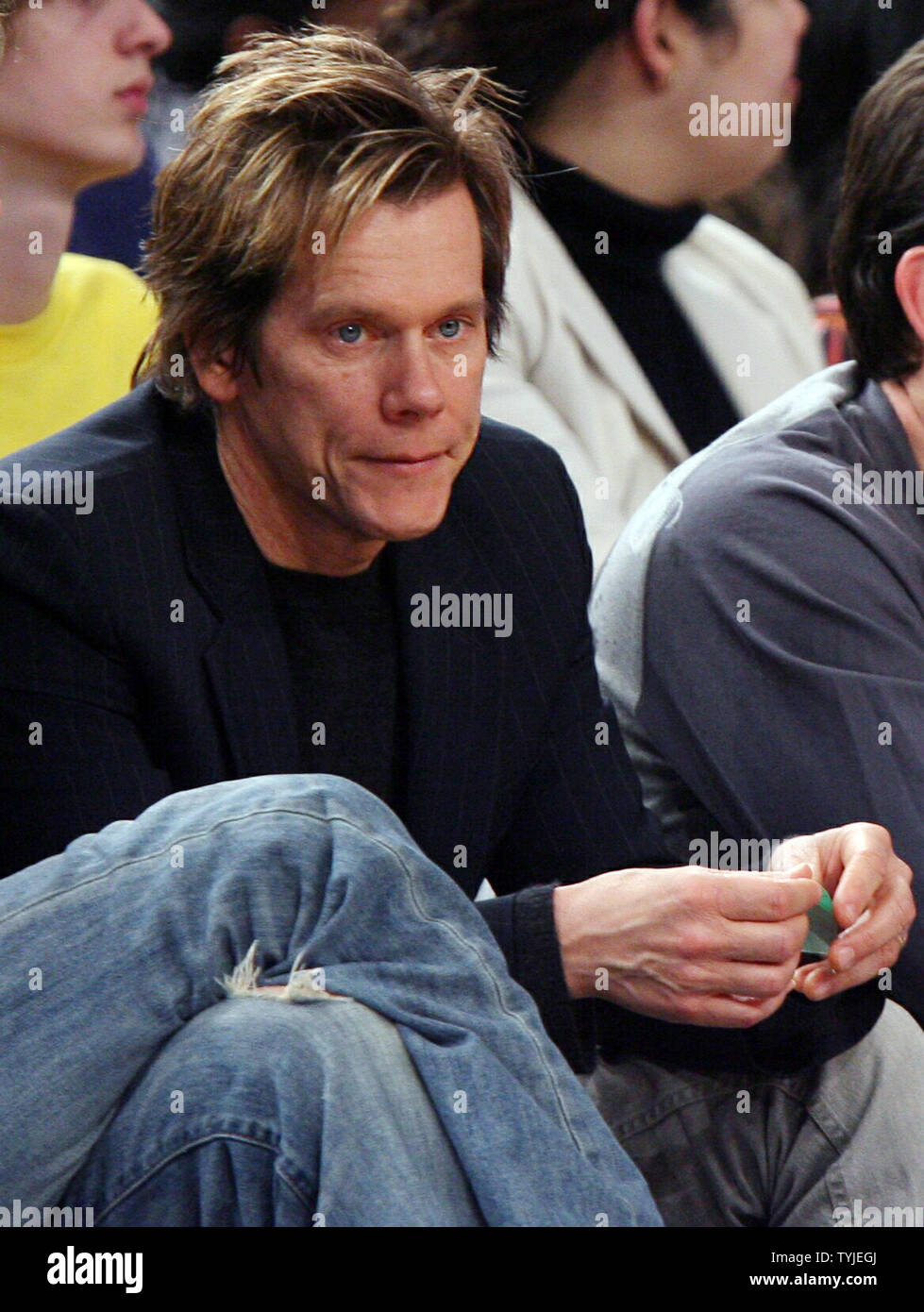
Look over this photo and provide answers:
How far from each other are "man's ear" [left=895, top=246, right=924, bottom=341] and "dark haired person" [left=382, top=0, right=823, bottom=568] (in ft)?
1.59

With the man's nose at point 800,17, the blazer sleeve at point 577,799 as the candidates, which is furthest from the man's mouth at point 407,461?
the man's nose at point 800,17

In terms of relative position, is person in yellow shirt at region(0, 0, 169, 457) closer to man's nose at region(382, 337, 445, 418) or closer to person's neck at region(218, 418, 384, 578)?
person's neck at region(218, 418, 384, 578)

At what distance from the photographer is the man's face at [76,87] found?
205 cm

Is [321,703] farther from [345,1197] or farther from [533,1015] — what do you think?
[345,1197]

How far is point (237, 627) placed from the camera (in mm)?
1505

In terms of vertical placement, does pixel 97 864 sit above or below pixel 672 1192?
above

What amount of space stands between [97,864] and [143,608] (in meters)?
0.36

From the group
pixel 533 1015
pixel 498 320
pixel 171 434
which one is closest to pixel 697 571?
pixel 498 320

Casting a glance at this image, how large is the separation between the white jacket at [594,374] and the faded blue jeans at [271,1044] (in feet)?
3.52

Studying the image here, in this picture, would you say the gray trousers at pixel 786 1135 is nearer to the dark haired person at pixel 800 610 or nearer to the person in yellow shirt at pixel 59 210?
the dark haired person at pixel 800 610

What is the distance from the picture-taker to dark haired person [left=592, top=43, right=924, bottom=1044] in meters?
1.65

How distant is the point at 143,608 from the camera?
1.46 meters

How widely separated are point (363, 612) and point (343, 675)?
0.07 meters

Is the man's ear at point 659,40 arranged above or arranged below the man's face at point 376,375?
above
